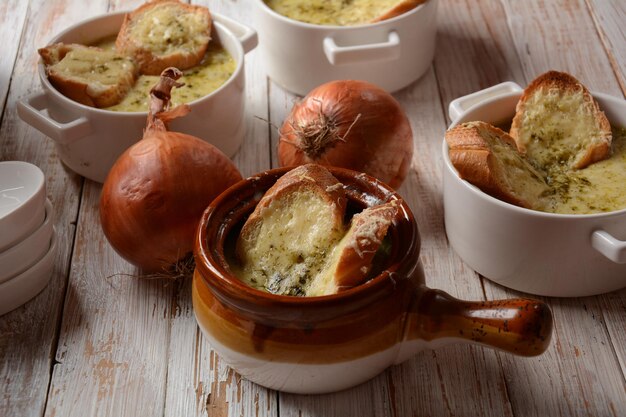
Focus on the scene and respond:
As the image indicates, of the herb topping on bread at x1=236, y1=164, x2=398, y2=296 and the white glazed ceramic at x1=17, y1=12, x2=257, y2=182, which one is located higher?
the herb topping on bread at x1=236, y1=164, x2=398, y2=296

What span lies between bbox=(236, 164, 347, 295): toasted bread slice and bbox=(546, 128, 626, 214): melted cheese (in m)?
0.38

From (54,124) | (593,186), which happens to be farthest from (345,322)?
(54,124)

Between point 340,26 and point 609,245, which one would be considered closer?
point 609,245

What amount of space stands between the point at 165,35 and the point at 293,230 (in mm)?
710

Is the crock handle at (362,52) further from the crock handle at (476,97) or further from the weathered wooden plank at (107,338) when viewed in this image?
the weathered wooden plank at (107,338)

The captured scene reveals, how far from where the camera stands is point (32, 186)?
151 cm

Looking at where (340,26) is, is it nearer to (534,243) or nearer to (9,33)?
(534,243)

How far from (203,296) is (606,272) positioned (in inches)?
25.9

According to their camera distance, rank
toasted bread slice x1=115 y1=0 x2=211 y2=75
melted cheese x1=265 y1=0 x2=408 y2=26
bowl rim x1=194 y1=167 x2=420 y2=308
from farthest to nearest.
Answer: melted cheese x1=265 y1=0 x2=408 y2=26, toasted bread slice x1=115 y1=0 x2=211 y2=75, bowl rim x1=194 y1=167 x2=420 y2=308

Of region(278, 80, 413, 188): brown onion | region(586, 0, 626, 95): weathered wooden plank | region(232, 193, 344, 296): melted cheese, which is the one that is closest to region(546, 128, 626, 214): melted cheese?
region(278, 80, 413, 188): brown onion

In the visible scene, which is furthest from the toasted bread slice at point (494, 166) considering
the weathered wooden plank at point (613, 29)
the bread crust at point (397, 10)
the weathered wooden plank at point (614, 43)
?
the weathered wooden plank at point (613, 29)

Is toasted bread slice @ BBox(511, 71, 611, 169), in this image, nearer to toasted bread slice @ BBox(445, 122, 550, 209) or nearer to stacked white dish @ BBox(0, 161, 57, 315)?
toasted bread slice @ BBox(445, 122, 550, 209)

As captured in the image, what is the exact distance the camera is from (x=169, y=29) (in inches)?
71.6

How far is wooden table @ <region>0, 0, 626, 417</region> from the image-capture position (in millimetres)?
1292
